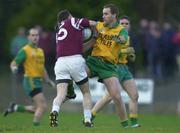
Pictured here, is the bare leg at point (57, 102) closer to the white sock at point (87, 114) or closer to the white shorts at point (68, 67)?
the white shorts at point (68, 67)

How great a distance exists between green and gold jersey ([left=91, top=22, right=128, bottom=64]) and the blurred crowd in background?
12531mm

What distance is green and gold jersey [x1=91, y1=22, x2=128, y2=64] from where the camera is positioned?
1719 centimetres

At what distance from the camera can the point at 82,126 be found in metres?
17.8

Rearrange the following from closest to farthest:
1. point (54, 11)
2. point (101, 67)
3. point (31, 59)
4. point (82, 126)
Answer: point (101, 67), point (82, 126), point (31, 59), point (54, 11)

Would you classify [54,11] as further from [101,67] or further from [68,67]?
[68,67]

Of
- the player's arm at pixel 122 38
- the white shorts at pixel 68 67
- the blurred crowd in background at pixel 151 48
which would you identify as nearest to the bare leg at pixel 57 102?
the white shorts at pixel 68 67

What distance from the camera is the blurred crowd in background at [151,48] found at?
30.6 metres

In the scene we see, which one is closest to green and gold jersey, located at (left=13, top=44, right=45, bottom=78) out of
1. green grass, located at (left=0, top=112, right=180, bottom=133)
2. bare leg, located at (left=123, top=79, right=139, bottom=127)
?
green grass, located at (left=0, top=112, right=180, bottom=133)

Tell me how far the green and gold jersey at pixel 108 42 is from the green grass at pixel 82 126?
4.73 ft

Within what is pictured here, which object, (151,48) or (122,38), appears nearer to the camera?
(122,38)

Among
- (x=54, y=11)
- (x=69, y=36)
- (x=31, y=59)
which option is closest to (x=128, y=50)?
(x=69, y=36)

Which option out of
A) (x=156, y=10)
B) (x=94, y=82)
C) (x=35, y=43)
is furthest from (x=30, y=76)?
(x=156, y=10)

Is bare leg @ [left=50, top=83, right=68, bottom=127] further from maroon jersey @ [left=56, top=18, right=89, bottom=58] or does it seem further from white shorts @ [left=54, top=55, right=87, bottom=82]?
maroon jersey @ [left=56, top=18, right=89, bottom=58]

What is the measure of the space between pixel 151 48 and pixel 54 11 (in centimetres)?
388
